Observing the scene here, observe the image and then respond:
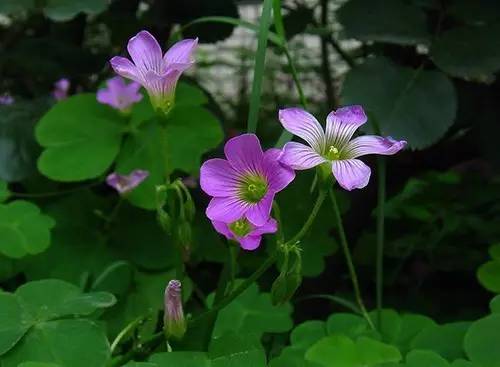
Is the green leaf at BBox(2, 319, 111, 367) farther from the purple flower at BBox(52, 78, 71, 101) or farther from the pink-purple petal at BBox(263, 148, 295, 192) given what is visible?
the purple flower at BBox(52, 78, 71, 101)

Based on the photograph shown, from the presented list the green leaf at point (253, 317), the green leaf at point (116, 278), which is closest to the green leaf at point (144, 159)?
the green leaf at point (116, 278)

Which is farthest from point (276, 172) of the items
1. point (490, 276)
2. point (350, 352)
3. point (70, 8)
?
point (70, 8)

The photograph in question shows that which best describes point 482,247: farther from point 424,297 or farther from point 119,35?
point 119,35

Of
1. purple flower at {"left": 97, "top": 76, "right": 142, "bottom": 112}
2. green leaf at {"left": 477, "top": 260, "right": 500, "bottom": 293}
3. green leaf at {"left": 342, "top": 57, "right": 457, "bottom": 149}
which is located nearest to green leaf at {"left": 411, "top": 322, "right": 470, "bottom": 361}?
green leaf at {"left": 477, "top": 260, "right": 500, "bottom": 293}

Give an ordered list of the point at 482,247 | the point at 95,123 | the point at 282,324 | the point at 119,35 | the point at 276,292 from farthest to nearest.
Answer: the point at 119,35 < the point at 482,247 < the point at 95,123 < the point at 282,324 < the point at 276,292

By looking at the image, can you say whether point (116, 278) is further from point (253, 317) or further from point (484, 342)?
point (484, 342)

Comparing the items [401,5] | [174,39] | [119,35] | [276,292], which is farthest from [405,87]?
[119,35]

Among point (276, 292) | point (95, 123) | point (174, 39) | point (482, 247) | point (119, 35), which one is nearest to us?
point (276, 292)
